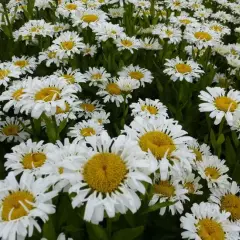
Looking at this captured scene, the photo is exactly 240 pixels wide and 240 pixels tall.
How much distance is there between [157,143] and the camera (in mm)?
1938

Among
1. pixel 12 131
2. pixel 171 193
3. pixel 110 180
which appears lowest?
pixel 12 131

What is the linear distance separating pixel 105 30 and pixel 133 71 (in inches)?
22.2

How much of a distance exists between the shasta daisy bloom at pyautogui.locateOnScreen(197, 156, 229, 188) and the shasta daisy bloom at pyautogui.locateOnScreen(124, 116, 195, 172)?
1.93ft

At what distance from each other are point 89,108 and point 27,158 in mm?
1077

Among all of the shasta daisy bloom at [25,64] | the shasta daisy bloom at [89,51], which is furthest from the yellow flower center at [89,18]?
the shasta daisy bloom at [25,64]

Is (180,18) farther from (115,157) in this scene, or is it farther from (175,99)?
(115,157)

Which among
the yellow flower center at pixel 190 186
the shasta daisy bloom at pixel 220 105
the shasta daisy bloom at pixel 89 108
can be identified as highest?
the shasta daisy bloom at pixel 220 105

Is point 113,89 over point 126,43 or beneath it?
beneath

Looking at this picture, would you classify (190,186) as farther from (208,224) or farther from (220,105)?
(220,105)

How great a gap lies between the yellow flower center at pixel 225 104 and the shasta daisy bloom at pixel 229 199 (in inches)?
24.2

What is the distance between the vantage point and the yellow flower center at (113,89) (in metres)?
3.46

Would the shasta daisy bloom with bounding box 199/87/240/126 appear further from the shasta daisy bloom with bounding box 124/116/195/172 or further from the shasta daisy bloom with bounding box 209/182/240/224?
the shasta daisy bloom with bounding box 124/116/195/172

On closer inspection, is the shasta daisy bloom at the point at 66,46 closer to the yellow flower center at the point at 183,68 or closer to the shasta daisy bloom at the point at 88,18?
the shasta daisy bloom at the point at 88,18

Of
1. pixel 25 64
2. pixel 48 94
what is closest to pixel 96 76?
pixel 25 64
